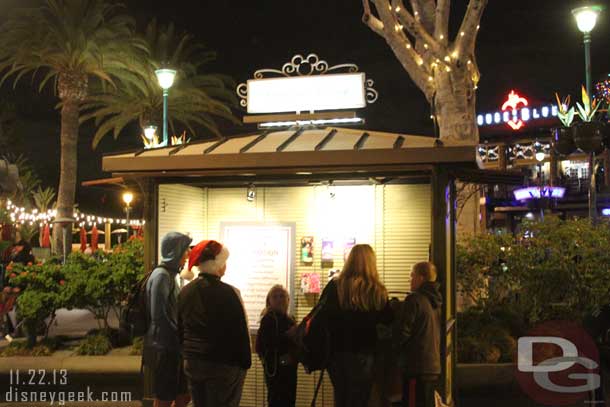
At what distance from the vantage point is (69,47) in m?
23.2

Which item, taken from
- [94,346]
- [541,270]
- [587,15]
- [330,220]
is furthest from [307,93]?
[587,15]

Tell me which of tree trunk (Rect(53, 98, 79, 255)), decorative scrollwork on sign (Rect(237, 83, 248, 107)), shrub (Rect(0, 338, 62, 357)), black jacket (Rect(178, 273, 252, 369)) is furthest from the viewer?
tree trunk (Rect(53, 98, 79, 255))

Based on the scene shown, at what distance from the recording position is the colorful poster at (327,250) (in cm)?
834

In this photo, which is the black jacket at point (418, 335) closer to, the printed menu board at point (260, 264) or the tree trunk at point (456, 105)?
the printed menu board at point (260, 264)

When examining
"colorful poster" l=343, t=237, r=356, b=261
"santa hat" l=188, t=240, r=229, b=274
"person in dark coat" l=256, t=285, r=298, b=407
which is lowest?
"person in dark coat" l=256, t=285, r=298, b=407

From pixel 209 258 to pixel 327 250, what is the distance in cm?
286

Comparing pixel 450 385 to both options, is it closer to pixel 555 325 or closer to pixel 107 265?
pixel 555 325

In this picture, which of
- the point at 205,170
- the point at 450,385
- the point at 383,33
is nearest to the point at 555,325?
the point at 450,385

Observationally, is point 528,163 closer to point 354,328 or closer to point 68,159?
point 68,159

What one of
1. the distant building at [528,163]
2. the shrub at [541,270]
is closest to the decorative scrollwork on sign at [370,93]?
the shrub at [541,270]

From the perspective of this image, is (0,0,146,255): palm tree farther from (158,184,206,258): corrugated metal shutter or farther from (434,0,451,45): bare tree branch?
(158,184,206,258): corrugated metal shutter

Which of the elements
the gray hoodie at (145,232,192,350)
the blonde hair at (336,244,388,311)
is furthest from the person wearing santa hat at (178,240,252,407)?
the blonde hair at (336,244,388,311)

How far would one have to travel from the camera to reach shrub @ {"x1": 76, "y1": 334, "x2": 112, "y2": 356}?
1004 centimetres

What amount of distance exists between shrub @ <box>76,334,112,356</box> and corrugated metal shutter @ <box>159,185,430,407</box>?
9.20 ft
